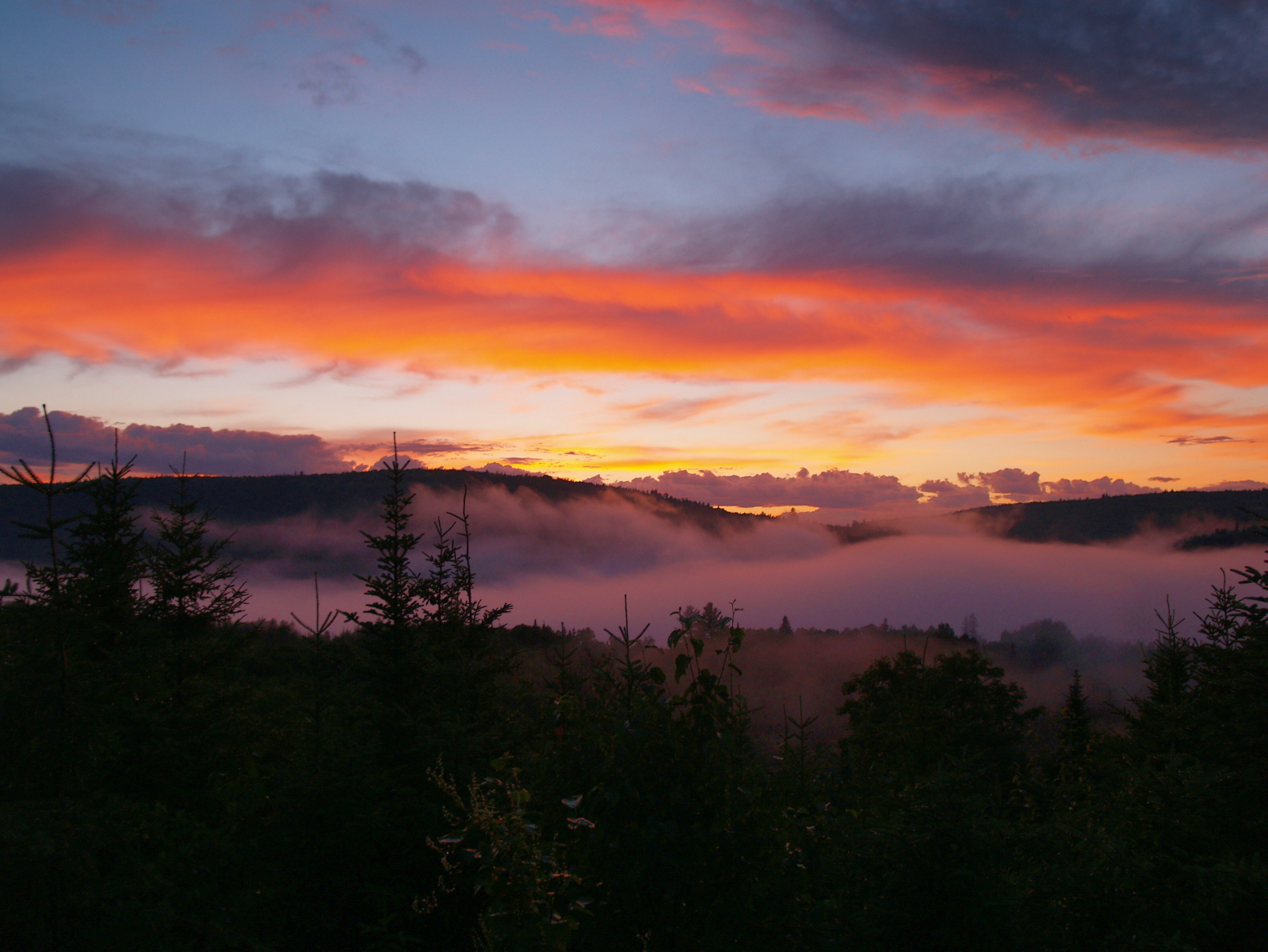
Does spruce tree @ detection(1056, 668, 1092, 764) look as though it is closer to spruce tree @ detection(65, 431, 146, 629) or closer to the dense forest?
the dense forest

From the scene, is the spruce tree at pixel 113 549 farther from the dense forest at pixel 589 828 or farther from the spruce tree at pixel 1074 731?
the spruce tree at pixel 1074 731

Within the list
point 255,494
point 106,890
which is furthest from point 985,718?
point 255,494

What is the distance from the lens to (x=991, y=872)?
4453 millimetres

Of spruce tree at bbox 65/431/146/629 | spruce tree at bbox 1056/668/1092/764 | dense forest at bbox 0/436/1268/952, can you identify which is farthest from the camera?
spruce tree at bbox 1056/668/1092/764

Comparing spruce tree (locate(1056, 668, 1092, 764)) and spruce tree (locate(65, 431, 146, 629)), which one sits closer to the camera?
spruce tree (locate(65, 431, 146, 629))

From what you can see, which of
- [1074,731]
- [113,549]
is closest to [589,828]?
[113,549]

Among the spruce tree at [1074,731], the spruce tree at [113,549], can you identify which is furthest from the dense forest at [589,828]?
the spruce tree at [1074,731]

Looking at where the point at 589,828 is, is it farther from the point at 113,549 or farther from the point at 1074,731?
the point at 1074,731

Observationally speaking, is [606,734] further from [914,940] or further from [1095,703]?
[1095,703]

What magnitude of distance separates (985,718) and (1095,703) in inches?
4508

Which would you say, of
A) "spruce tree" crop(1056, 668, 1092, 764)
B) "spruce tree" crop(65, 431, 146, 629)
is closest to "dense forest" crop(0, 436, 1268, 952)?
"spruce tree" crop(65, 431, 146, 629)

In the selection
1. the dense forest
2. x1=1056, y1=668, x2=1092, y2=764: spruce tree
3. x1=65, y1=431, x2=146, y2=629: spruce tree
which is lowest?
x1=1056, y1=668, x2=1092, y2=764: spruce tree

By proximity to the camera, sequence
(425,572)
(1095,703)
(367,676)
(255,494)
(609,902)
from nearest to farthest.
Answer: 1. (609,902)
2. (367,676)
3. (425,572)
4. (1095,703)
5. (255,494)

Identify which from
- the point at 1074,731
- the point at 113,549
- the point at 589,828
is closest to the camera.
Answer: the point at 589,828
